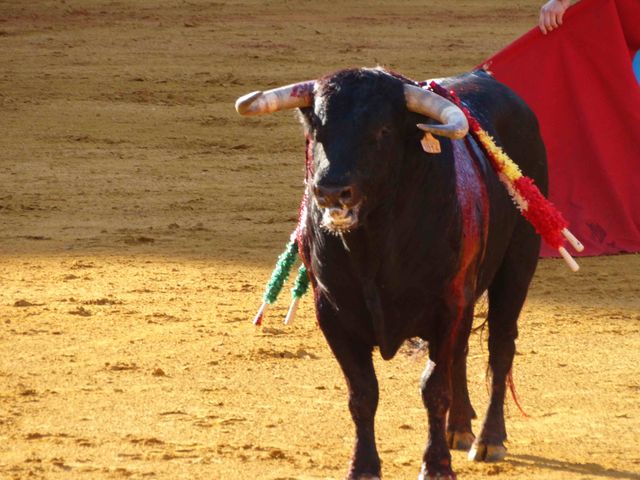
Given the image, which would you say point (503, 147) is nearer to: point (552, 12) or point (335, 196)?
point (335, 196)

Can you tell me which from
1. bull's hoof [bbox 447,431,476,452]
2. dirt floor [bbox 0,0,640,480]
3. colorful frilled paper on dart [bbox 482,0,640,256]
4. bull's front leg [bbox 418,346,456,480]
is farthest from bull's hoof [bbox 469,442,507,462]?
colorful frilled paper on dart [bbox 482,0,640,256]

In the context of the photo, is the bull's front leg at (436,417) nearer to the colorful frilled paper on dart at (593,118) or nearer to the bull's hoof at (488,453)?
the bull's hoof at (488,453)

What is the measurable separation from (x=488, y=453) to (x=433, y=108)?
1460 mm

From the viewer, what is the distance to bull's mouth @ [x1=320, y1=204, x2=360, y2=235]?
4.50 metres

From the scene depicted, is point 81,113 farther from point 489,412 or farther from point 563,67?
point 489,412

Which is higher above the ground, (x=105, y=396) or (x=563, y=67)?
(x=563, y=67)

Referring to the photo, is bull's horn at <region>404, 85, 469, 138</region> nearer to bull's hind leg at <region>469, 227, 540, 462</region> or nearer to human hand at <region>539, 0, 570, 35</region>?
bull's hind leg at <region>469, 227, 540, 462</region>

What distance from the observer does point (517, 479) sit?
17.4 feet

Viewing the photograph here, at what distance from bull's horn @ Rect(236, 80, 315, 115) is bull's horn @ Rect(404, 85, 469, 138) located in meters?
0.32

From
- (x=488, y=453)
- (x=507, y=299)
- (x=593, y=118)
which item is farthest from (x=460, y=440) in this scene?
(x=593, y=118)

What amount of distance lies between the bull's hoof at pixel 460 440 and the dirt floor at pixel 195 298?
0.43 feet

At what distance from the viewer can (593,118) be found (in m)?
9.70

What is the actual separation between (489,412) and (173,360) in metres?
1.94

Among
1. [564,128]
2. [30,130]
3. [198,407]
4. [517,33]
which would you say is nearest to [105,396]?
[198,407]
